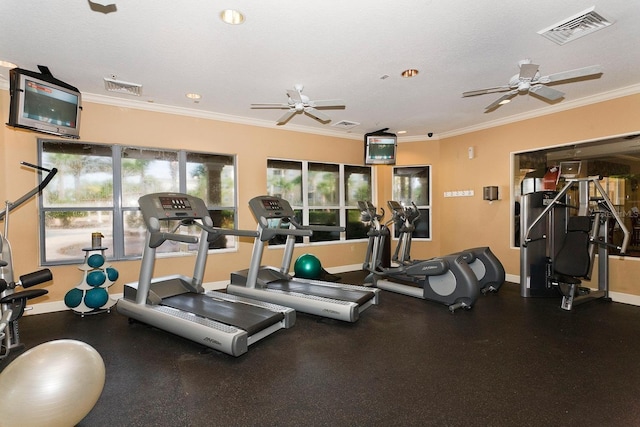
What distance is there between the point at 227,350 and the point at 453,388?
177cm

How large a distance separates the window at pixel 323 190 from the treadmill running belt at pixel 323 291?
1.59m

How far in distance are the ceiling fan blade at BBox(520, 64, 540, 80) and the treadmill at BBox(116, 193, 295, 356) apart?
321 centimetres

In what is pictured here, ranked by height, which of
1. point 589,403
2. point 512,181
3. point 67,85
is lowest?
point 589,403

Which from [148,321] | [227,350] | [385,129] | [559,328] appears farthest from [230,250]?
[559,328]

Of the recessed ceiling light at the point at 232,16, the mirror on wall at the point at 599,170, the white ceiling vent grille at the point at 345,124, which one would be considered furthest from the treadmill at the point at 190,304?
the mirror on wall at the point at 599,170

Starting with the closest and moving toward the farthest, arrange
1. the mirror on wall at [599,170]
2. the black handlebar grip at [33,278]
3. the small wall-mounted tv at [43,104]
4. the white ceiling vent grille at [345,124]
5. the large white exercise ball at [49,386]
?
the large white exercise ball at [49,386], the black handlebar grip at [33,278], the small wall-mounted tv at [43,104], the mirror on wall at [599,170], the white ceiling vent grille at [345,124]

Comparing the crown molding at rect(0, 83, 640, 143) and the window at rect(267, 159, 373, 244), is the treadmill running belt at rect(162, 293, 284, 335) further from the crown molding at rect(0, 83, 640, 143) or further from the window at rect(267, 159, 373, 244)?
the crown molding at rect(0, 83, 640, 143)

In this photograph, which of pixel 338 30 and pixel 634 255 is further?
pixel 634 255

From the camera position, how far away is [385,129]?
6441 mm

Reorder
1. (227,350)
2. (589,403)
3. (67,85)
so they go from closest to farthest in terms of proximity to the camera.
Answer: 1. (589,403)
2. (227,350)
3. (67,85)

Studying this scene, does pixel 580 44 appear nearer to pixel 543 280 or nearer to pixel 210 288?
pixel 543 280

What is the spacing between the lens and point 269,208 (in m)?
4.37

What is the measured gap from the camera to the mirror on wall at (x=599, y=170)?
4.41 m

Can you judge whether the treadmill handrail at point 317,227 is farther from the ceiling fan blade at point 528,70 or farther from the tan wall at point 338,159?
the ceiling fan blade at point 528,70
